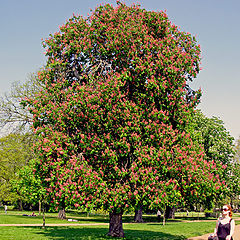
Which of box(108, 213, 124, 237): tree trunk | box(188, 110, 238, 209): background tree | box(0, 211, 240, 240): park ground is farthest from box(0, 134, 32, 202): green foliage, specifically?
box(108, 213, 124, 237): tree trunk

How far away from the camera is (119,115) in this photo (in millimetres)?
15219

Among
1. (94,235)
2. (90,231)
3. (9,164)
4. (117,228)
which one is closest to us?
(117,228)

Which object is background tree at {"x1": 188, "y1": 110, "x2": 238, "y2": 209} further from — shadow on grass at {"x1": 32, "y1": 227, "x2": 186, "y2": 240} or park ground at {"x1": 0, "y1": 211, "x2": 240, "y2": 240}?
shadow on grass at {"x1": 32, "y1": 227, "x2": 186, "y2": 240}

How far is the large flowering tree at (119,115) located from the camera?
14.8 m

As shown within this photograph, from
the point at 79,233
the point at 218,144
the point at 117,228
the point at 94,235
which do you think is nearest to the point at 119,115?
→ the point at 117,228

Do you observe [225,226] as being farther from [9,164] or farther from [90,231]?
[9,164]

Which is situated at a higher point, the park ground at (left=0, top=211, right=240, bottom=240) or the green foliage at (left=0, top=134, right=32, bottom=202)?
the green foliage at (left=0, top=134, right=32, bottom=202)

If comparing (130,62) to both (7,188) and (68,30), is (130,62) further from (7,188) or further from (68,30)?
(7,188)

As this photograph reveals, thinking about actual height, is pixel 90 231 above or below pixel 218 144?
below

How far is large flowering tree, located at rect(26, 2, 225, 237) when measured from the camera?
48.5 ft

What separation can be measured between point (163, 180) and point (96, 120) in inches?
165

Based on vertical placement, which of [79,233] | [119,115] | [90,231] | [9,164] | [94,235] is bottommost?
[90,231]

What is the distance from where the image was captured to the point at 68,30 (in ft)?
58.5

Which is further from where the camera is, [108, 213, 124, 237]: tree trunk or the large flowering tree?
[108, 213, 124, 237]: tree trunk
